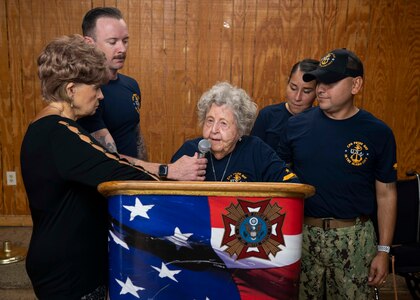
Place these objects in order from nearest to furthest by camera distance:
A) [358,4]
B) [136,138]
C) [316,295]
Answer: [316,295], [136,138], [358,4]

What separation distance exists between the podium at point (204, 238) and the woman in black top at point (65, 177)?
146mm

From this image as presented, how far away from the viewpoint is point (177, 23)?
3.94 meters

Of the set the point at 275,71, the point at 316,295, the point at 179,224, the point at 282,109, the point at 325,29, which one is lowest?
the point at 316,295

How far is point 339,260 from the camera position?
191 cm

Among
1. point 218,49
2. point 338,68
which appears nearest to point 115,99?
point 338,68

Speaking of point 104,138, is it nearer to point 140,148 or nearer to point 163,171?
point 163,171

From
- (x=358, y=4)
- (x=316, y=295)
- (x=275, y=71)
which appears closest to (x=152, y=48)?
(x=275, y=71)

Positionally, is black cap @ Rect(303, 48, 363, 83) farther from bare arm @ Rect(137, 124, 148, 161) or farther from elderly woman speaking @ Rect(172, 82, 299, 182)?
bare arm @ Rect(137, 124, 148, 161)

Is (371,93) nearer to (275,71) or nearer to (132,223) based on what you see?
(275,71)

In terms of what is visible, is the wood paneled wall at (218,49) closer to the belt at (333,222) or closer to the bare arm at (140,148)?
the bare arm at (140,148)

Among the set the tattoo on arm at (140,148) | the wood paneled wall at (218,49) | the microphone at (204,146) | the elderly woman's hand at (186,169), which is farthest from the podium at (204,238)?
the wood paneled wall at (218,49)

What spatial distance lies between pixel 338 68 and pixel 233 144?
593 millimetres

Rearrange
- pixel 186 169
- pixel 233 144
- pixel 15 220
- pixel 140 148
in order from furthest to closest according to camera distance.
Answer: pixel 15 220 → pixel 140 148 → pixel 233 144 → pixel 186 169

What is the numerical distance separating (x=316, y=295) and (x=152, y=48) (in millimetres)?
2760
